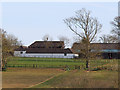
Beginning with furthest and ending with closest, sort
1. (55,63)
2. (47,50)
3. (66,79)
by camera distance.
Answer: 1. (47,50)
2. (55,63)
3. (66,79)

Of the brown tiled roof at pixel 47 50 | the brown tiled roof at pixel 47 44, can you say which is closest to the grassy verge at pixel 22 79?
the brown tiled roof at pixel 47 50

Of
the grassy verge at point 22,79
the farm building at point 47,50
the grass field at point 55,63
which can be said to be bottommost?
the grassy verge at point 22,79

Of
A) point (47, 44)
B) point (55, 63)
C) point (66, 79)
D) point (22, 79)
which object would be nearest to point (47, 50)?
point (47, 44)

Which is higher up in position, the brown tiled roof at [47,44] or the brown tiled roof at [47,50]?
the brown tiled roof at [47,44]

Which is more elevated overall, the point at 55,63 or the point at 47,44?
the point at 47,44

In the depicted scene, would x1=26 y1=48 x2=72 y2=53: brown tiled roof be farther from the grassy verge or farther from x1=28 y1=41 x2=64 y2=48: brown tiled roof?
the grassy verge

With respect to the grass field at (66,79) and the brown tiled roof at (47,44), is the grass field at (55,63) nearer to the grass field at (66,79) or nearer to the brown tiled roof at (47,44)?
the grass field at (66,79)

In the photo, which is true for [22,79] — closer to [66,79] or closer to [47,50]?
[66,79]

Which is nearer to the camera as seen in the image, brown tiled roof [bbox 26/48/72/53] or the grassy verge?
the grassy verge

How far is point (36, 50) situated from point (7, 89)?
71781 millimetres

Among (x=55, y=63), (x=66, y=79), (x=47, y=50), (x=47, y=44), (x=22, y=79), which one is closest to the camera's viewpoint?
(x=66, y=79)

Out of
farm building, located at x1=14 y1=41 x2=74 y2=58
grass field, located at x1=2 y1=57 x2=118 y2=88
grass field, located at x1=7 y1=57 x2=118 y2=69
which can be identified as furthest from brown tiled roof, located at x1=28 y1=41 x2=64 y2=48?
grass field, located at x1=2 y1=57 x2=118 y2=88

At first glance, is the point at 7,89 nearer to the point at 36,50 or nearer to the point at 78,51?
the point at 78,51

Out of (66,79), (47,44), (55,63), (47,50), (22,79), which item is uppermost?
(47,44)
